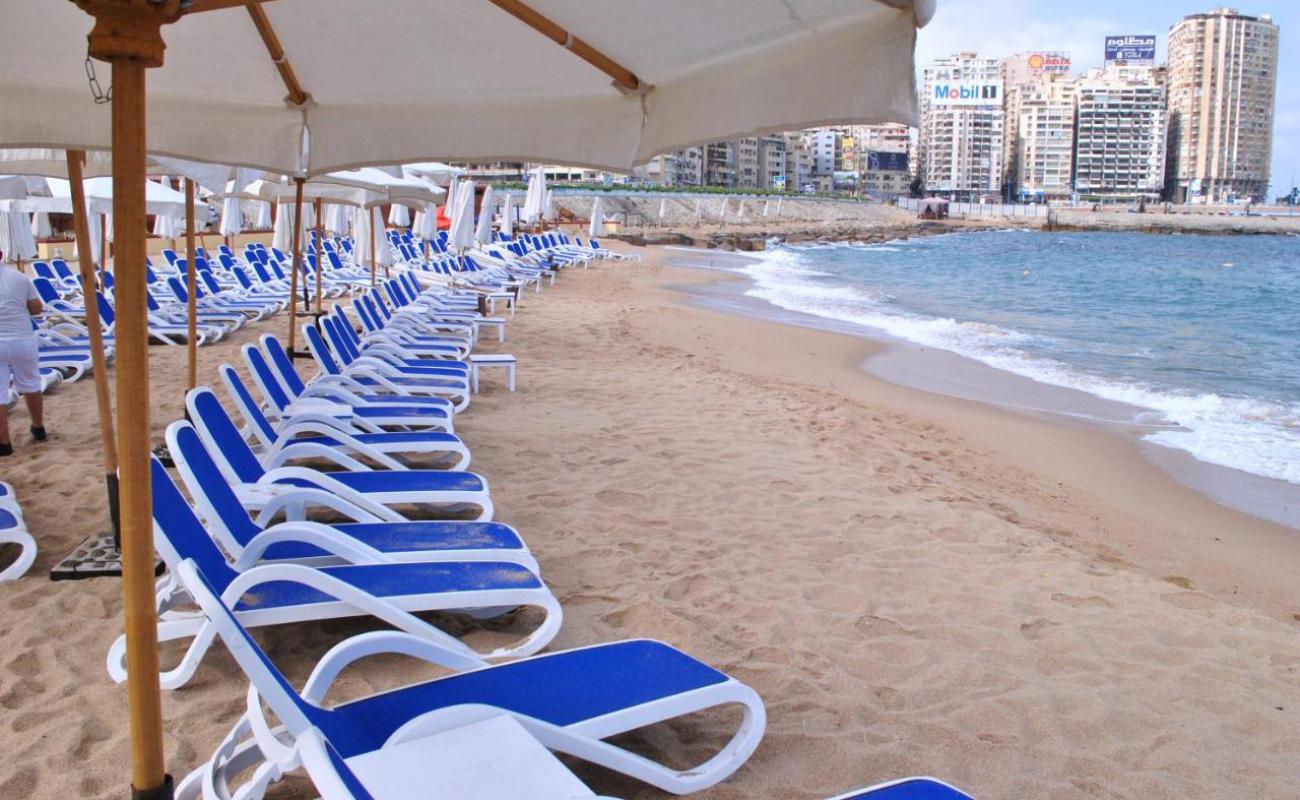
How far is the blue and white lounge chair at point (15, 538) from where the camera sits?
12.1ft

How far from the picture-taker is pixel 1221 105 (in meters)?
145

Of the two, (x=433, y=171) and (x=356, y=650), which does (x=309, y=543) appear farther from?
(x=433, y=171)

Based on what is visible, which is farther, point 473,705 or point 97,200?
point 97,200

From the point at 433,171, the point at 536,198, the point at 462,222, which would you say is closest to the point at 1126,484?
the point at 433,171

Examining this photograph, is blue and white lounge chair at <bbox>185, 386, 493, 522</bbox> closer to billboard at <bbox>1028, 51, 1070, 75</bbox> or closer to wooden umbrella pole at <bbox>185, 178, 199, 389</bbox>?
wooden umbrella pole at <bbox>185, 178, 199, 389</bbox>

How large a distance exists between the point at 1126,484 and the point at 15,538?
6887 mm

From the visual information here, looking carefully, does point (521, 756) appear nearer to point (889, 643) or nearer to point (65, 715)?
point (65, 715)

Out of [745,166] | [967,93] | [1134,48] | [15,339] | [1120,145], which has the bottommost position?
[15,339]

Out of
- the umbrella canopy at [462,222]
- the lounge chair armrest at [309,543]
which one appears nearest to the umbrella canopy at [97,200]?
the umbrella canopy at [462,222]

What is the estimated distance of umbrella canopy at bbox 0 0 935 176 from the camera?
7.16ft

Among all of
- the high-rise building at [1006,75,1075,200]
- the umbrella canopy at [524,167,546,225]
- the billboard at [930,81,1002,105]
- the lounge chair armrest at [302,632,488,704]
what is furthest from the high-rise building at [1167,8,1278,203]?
the lounge chair armrest at [302,632,488,704]

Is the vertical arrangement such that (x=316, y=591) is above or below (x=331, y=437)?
below

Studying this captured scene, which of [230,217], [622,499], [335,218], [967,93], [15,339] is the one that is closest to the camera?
[622,499]

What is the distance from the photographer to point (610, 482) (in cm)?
530
